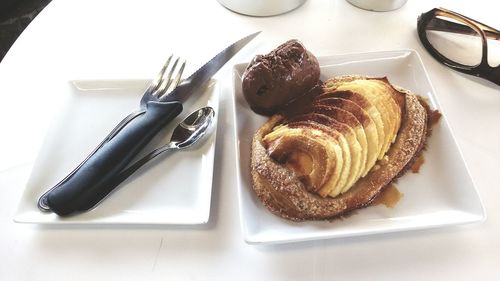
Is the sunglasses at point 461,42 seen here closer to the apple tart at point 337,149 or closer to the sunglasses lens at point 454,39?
the sunglasses lens at point 454,39

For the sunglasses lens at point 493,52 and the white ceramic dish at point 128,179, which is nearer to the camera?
the white ceramic dish at point 128,179

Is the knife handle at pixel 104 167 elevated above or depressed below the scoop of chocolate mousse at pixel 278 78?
below

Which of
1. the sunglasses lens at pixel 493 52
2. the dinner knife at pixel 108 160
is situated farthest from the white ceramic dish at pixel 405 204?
the sunglasses lens at pixel 493 52

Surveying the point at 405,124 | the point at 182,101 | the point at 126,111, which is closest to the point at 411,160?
the point at 405,124

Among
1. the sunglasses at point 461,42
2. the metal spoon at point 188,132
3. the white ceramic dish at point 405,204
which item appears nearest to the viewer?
the white ceramic dish at point 405,204

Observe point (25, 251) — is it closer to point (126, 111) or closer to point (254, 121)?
point (126, 111)

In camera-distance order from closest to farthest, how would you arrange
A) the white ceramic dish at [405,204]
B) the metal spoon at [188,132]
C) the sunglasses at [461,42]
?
the white ceramic dish at [405,204] → the metal spoon at [188,132] → the sunglasses at [461,42]
